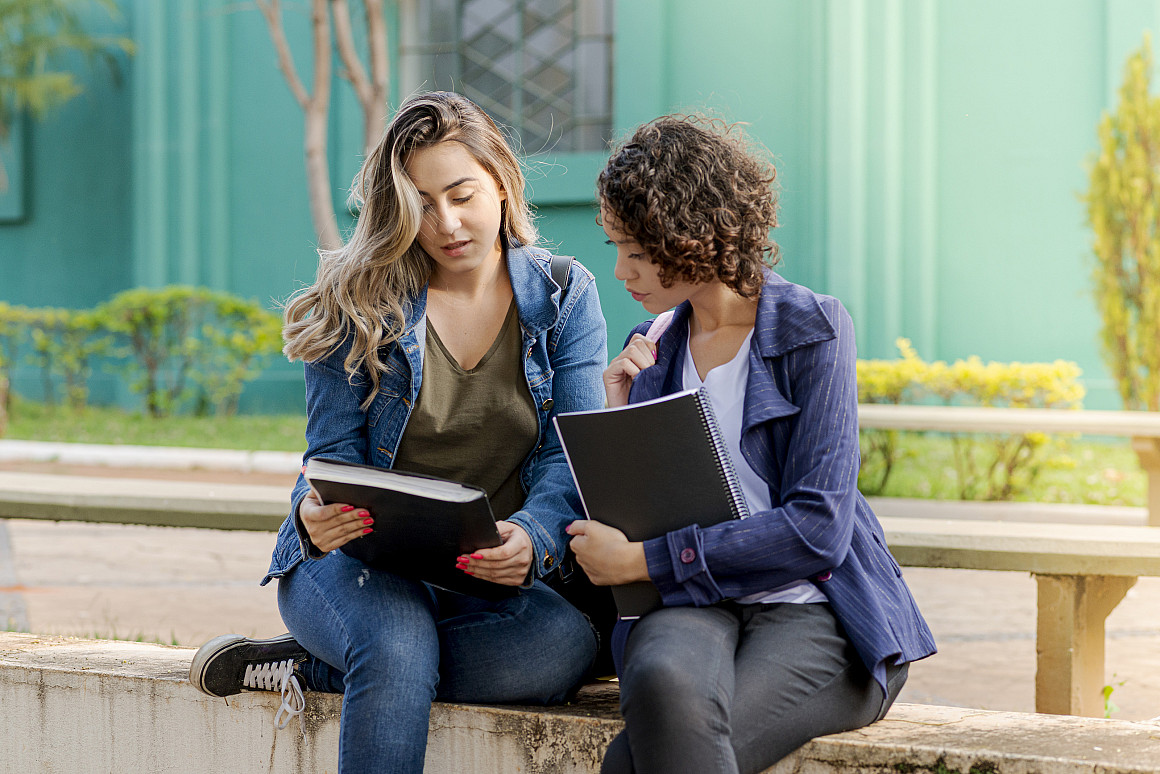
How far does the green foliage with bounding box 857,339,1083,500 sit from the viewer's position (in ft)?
24.2

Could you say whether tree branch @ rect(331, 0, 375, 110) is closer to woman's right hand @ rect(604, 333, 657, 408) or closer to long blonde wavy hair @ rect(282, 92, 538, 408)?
long blonde wavy hair @ rect(282, 92, 538, 408)

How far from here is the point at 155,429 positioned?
1008cm

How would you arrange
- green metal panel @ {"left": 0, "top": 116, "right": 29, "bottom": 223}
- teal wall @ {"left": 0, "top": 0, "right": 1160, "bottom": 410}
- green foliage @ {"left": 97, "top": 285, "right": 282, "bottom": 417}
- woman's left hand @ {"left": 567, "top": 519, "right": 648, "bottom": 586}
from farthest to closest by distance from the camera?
1. green metal panel @ {"left": 0, "top": 116, "right": 29, "bottom": 223}
2. green foliage @ {"left": 97, "top": 285, "right": 282, "bottom": 417}
3. teal wall @ {"left": 0, "top": 0, "right": 1160, "bottom": 410}
4. woman's left hand @ {"left": 567, "top": 519, "right": 648, "bottom": 586}

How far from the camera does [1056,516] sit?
22.2 feet

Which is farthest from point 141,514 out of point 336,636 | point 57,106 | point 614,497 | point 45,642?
point 57,106

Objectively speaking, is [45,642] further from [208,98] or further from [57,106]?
[57,106]

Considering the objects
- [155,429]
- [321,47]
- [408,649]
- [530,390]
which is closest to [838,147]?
[321,47]

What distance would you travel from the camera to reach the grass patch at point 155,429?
9.45 m

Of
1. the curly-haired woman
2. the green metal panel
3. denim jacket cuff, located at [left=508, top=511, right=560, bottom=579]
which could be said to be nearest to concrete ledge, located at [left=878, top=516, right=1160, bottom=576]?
the curly-haired woman

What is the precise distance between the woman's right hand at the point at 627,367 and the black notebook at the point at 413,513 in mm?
351

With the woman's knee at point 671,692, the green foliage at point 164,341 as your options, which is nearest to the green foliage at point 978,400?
the green foliage at point 164,341

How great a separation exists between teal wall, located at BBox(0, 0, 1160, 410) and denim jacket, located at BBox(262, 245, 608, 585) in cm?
629

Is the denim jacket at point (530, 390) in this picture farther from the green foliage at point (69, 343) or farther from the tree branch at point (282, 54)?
the green foliage at point (69, 343)

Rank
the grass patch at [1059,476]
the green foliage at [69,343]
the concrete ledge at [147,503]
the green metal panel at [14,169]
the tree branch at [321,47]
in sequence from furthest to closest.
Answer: the green metal panel at [14,169], the green foliage at [69,343], the tree branch at [321,47], the grass patch at [1059,476], the concrete ledge at [147,503]
